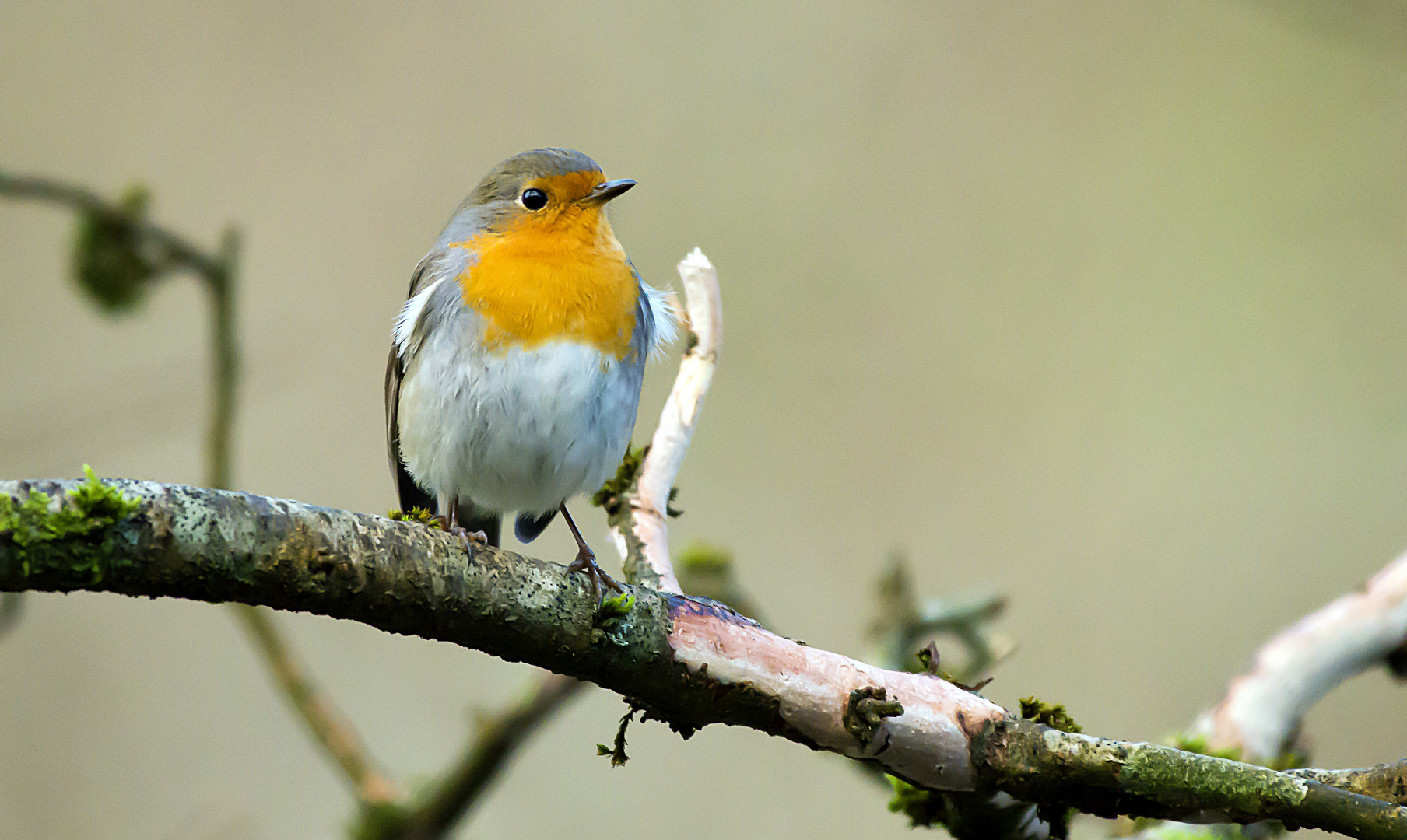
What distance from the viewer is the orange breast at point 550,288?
7.06 ft

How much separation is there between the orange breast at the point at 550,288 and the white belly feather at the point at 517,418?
0.13 ft

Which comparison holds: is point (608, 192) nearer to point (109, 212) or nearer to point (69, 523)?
point (109, 212)

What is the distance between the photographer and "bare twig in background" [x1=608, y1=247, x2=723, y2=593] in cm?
215

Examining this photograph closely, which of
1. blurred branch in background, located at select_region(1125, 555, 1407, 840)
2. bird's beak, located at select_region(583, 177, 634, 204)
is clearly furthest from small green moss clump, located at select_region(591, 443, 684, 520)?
blurred branch in background, located at select_region(1125, 555, 1407, 840)

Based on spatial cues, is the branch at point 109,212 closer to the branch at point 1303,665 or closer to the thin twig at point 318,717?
the thin twig at point 318,717

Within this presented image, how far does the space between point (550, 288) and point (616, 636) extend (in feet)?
3.25

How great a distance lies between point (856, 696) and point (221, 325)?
7.21ft

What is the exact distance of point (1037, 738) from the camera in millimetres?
1497

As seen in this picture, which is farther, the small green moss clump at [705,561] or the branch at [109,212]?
the small green moss clump at [705,561]

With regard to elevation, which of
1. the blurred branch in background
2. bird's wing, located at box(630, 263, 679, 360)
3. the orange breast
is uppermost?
the blurred branch in background

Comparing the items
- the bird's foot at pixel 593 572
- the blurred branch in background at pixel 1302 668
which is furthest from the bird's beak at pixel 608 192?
the blurred branch in background at pixel 1302 668

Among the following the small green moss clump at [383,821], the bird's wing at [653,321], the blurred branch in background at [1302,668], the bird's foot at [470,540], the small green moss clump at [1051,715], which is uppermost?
the blurred branch in background at [1302,668]

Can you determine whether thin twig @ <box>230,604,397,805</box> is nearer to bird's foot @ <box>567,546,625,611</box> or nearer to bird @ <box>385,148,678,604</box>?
bird @ <box>385,148,678,604</box>

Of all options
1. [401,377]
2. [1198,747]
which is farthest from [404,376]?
[1198,747]
